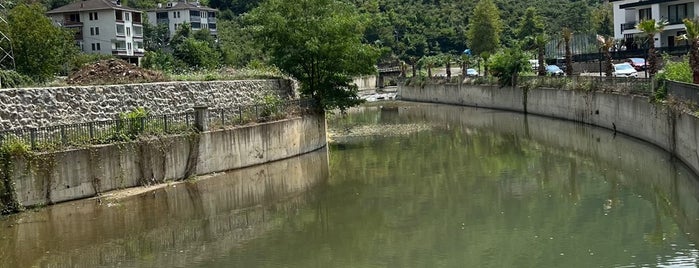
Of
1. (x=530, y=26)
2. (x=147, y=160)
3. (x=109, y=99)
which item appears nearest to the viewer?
(x=147, y=160)

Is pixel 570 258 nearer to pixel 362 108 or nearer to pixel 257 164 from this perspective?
pixel 257 164

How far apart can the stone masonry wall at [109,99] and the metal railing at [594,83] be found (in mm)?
18673

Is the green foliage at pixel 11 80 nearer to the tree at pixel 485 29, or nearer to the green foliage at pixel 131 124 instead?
the green foliage at pixel 131 124

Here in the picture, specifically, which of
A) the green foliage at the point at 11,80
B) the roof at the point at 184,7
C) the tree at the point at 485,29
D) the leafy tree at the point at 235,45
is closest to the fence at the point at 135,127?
the green foliage at the point at 11,80

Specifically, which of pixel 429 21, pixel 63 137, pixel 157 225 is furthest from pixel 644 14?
pixel 429 21

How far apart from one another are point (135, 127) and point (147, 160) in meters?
1.35

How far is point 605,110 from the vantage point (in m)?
44.8

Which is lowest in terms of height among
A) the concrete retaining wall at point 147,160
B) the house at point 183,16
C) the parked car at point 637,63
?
the concrete retaining wall at point 147,160

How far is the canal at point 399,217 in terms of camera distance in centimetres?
1869

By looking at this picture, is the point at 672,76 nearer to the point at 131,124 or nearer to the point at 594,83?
the point at 594,83

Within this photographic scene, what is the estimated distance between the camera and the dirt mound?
33094 mm

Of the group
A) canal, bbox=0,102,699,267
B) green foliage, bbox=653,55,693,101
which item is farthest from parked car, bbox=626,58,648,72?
canal, bbox=0,102,699,267

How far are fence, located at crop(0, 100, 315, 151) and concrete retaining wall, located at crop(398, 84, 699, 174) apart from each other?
17.1m

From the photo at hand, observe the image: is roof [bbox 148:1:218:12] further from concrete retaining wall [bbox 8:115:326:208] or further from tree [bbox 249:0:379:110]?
concrete retaining wall [bbox 8:115:326:208]
